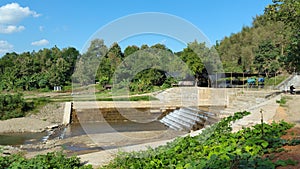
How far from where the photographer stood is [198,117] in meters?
14.4

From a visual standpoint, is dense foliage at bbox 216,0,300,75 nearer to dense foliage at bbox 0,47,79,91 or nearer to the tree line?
the tree line

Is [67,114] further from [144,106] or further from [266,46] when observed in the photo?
[266,46]

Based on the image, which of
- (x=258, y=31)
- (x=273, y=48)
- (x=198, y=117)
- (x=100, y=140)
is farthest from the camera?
(x=258, y=31)

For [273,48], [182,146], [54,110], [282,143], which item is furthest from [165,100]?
[273,48]

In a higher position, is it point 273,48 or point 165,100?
point 273,48

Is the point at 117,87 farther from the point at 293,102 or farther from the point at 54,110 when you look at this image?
the point at 293,102

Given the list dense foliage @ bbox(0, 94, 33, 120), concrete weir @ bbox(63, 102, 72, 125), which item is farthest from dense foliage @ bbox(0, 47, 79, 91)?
concrete weir @ bbox(63, 102, 72, 125)

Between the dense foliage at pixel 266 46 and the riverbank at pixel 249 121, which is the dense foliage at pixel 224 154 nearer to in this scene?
the riverbank at pixel 249 121

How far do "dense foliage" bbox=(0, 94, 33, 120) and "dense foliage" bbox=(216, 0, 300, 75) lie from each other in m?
14.7

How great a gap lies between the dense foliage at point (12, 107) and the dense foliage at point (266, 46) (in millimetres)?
14657

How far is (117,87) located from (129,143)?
10262mm

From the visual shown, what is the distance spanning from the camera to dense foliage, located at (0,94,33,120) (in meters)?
16.8

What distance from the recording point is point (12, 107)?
17234mm

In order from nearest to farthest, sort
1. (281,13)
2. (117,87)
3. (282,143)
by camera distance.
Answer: (282,143) → (281,13) → (117,87)
